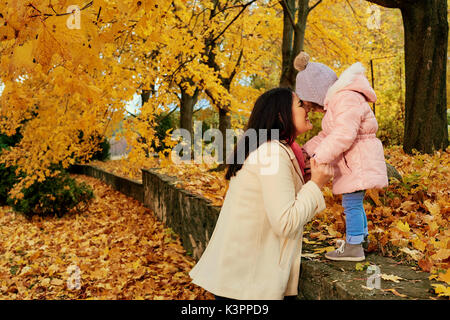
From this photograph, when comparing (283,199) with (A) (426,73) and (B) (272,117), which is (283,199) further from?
(A) (426,73)

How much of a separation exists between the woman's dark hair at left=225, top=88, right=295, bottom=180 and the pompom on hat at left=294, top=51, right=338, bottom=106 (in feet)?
2.51

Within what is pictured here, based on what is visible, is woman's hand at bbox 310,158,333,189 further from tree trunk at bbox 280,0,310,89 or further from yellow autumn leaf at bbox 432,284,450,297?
tree trunk at bbox 280,0,310,89

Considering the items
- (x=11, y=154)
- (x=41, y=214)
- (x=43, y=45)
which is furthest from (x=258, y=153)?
(x=11, y=154)

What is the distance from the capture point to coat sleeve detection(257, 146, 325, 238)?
5.49 feet

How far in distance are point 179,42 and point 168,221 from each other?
3180mm

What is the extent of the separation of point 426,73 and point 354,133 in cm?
458

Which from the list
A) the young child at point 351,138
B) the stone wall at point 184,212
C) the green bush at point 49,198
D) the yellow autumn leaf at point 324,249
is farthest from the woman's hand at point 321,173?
the green bush at point 49,198

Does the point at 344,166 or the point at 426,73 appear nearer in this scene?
the point at 344,166

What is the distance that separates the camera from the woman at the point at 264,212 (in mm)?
1745

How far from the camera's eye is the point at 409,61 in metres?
6.14

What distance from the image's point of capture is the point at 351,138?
2.26 m

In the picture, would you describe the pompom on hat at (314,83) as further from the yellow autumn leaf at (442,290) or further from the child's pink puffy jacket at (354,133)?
the yellow autumn leaf at (442,290)

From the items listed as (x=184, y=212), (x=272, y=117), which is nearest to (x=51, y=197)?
(x=184, y=212)

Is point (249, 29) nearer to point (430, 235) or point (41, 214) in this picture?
point (41, 214)
